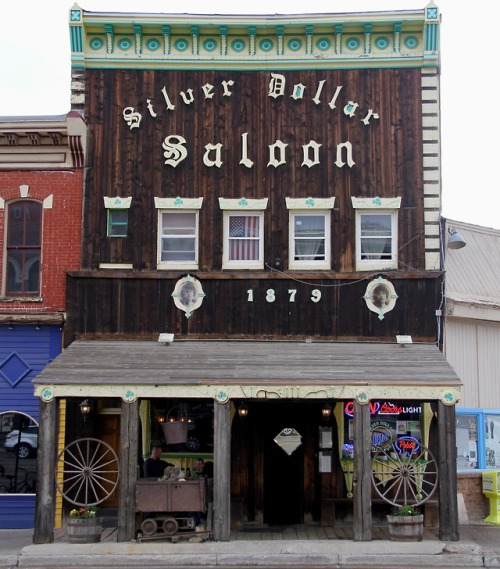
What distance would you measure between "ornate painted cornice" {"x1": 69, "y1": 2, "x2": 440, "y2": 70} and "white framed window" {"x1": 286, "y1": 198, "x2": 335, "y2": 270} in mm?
2980

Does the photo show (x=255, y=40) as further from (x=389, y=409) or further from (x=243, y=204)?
(x=389, y=409)

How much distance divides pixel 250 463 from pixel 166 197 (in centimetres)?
574

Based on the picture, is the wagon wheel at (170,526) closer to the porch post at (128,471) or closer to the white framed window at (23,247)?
the porch post at (128,471)

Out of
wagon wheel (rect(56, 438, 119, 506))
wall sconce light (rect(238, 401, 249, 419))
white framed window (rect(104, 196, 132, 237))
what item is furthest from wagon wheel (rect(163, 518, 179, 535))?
white framed window (rect(104, 196, 132, 237))

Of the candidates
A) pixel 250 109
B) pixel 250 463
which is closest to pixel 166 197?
pixel 250 109

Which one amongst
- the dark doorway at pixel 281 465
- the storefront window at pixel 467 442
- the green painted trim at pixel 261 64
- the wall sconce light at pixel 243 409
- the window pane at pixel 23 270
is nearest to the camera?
the wall sconce light at pixel 243 409

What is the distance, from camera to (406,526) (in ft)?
47.1

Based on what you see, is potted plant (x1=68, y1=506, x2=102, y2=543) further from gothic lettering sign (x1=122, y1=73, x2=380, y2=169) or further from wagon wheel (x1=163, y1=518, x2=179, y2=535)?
gothic lettering sign (x1=122, y1=73, x2=380, y2=169)

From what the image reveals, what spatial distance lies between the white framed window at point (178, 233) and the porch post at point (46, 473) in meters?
4.04

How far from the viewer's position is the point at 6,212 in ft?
58.3

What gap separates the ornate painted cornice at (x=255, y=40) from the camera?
1741cm

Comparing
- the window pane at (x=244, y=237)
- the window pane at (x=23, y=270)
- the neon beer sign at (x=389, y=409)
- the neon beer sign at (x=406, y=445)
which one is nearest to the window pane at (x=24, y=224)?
the window pane at (x=23, y=270)

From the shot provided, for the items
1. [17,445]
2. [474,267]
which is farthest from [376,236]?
[17,445]

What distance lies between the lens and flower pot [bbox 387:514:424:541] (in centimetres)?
1434
